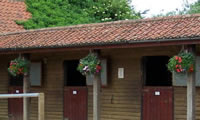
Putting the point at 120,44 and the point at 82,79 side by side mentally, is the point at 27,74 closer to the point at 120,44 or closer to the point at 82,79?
the point at 82,79

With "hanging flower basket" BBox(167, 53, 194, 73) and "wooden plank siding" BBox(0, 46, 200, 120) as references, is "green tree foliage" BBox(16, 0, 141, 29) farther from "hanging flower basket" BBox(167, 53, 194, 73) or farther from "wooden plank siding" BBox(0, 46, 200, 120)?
"hanging flower basket" BBox(167, 53, 194, 73)

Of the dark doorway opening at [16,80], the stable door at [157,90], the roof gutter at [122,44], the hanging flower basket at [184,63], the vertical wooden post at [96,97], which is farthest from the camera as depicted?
the dark doorway opening at [16,80]

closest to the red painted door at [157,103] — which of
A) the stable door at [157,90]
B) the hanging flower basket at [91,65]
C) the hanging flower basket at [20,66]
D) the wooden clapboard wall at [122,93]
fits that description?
the stable door at [157,90]

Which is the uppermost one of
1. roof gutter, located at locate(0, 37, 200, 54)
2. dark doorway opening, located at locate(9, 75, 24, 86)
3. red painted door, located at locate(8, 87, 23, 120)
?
roof gutter, located at locate(0, 37, 200, 54)

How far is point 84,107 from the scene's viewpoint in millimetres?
14148

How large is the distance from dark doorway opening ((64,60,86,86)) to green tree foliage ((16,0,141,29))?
701 centimetres

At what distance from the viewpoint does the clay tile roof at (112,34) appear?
11.0 metres

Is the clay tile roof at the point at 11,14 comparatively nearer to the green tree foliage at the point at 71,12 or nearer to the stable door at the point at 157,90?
the green tree foliage at the point at 71,12

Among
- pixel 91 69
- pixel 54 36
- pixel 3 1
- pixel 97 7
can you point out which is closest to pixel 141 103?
pixel 91 69

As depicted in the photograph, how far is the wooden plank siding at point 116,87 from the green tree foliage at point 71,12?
21.8 ft

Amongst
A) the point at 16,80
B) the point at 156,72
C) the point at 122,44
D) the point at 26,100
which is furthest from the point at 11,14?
the point at 122,44

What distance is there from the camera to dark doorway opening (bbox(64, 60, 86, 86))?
14641 millimetres

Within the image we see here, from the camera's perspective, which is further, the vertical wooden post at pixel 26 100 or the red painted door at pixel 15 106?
the red painted door at pixel 15 106

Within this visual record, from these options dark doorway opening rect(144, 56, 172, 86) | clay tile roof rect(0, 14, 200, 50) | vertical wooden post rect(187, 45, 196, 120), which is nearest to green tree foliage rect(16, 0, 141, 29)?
clay tile roof rect(0, 14, 200, 50)
